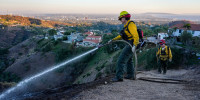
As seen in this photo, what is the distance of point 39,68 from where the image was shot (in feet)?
148

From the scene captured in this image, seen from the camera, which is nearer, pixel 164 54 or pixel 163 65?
pixel 164 54

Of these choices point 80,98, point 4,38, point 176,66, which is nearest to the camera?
point 80,98

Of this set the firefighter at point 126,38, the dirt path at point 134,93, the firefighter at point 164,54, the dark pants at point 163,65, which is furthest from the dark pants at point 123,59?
the dark pants at point 163,65

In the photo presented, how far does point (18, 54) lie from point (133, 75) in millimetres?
66993

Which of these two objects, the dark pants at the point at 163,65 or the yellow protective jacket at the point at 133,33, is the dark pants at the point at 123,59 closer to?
the yellow protective jacket at the point at 133,33

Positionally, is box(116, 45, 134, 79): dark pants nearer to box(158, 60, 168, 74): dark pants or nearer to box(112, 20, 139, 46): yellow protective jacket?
box(112, 20, 139, 46): yellow protective jacket

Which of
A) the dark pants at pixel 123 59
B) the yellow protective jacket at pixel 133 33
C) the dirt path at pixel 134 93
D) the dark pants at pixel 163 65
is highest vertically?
the yellow protective jacket at pixel 133 33

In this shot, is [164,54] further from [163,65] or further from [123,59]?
[123,59]

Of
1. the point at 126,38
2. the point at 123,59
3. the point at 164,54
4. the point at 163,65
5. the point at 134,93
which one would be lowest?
the point at 163,65

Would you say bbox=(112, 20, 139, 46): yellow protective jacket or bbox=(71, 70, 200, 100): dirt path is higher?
bbox=(112, 20, 139, 46): yellow protective jacket

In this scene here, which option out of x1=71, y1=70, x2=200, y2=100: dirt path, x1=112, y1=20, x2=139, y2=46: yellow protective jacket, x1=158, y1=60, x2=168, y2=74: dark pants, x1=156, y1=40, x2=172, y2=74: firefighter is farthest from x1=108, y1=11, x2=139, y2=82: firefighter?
x1=158, y1=60, x2=168, y2=74: dark pants

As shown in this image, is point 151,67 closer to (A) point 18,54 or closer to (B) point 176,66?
(B) point 176,66

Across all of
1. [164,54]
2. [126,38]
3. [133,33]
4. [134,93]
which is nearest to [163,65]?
[164,54]

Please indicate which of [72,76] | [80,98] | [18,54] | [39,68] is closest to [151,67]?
[80,98]
